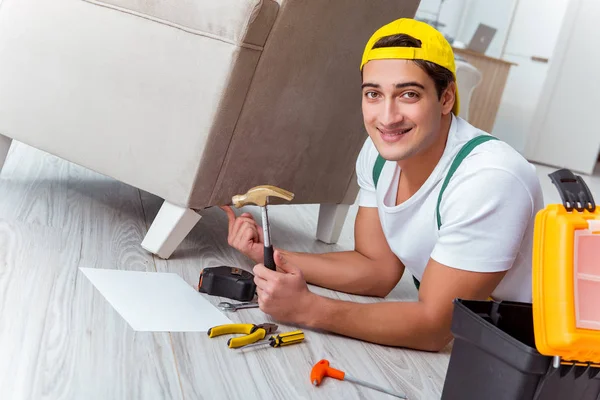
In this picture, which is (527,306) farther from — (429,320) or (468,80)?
(468,80)

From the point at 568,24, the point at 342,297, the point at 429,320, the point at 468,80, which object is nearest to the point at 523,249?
the point at 429,320

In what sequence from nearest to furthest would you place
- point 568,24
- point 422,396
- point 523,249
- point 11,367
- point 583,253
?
point 583,253, point 11,367, point 422,396, point 523,249, point 568,24

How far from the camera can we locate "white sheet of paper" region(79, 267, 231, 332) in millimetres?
1294

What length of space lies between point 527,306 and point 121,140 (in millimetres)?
975

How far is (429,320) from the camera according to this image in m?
1.32

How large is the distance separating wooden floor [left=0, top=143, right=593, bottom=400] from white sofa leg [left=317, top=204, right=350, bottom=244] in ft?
1.01

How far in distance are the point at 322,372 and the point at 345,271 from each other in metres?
0.47

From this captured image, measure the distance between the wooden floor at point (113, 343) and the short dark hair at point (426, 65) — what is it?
527mm

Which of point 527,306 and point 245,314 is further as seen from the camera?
point 245,314

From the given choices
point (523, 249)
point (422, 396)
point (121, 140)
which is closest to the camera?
point (422, 396)

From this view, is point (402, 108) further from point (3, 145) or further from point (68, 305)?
point (3, 145)

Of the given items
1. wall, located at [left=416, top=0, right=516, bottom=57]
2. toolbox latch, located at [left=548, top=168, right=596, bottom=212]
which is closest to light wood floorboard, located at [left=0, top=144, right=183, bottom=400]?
toolbox latch, located at [left=548, top=168, right=596, bottom=212]

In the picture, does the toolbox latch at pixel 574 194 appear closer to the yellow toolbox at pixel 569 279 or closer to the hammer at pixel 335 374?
the yellow toolbox at pixel 569 279

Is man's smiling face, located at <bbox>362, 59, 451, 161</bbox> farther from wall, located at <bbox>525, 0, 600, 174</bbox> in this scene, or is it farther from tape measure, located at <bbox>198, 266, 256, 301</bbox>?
wall, located at <bbox>525, 0, 600, 174</bbox>
